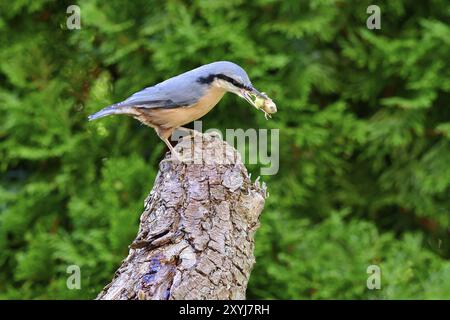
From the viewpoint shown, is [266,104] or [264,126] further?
[264,126]

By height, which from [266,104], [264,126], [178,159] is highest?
[264,126]

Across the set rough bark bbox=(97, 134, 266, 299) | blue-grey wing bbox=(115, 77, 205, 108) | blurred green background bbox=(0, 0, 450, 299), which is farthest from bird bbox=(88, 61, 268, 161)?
blurred green background bbox=(0, 0, 450, 299)

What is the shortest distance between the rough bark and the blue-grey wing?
0.18m

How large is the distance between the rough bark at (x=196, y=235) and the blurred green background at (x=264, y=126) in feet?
3.50

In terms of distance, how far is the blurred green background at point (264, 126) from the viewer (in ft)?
11.7

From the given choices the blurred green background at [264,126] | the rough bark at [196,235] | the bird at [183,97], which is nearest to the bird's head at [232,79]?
the bird at [183,97]

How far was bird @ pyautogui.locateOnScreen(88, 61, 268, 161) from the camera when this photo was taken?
98.3 inches

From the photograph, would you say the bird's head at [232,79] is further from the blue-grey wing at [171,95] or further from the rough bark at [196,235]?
the rough bark at [196,235]

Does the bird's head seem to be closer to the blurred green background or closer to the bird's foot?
the bird's foot

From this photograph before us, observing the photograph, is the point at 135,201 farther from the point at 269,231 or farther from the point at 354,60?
the point at 354,60

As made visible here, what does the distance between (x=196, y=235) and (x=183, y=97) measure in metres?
0.59

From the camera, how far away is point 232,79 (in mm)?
2461

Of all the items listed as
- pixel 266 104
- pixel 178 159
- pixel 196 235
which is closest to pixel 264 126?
pixel 266 104

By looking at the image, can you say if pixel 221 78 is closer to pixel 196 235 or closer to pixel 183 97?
pixel 183 97
